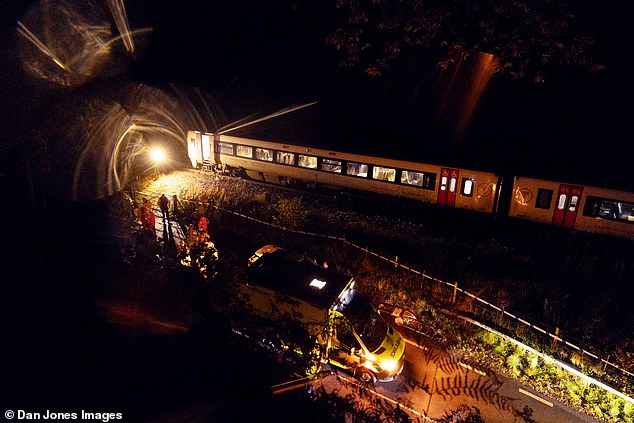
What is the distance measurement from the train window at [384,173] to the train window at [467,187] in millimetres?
2553

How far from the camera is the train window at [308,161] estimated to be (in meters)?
16.5

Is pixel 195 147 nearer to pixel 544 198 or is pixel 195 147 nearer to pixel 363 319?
pixel 363 319

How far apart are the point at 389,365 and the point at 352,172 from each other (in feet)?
31.7

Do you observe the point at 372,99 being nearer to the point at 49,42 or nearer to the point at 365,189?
the point at 365,189

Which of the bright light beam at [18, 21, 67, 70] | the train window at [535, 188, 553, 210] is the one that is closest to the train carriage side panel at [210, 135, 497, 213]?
the train window at [535, 188, 553, 210]

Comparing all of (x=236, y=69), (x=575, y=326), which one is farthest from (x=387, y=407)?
(x=236, y=69)

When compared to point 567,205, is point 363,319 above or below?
below

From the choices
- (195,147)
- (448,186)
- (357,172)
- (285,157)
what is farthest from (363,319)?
(195,147)

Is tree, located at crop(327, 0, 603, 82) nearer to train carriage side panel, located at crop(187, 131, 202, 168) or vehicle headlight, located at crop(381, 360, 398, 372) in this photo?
vehicle headlight, located at crop(381, 360, 398, 372)

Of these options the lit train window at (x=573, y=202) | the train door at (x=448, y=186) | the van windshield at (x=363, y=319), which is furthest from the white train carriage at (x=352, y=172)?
the van windshield at (x=363, y=319)

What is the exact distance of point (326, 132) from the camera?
17766mm

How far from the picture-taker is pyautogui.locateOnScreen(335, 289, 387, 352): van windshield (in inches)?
281

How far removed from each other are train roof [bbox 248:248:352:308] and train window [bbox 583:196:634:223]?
29.7 ft

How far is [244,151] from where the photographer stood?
18812mm
